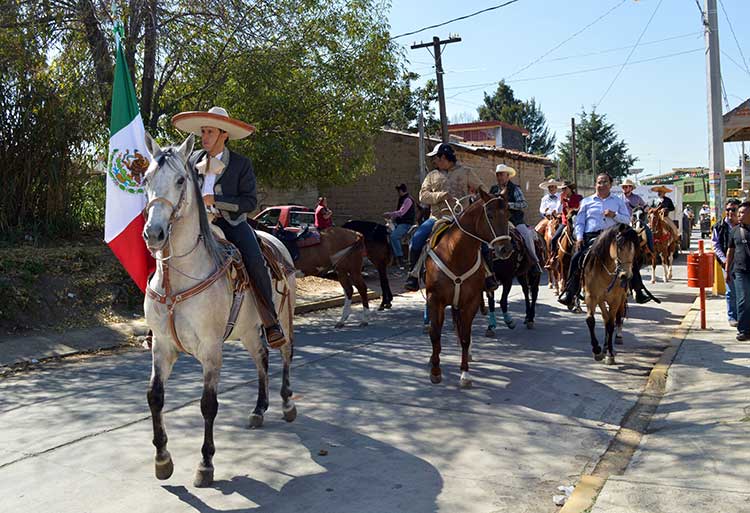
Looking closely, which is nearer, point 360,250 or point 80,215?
point 360,250

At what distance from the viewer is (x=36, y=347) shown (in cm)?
1062

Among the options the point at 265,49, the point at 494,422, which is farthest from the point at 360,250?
the point at 494,422

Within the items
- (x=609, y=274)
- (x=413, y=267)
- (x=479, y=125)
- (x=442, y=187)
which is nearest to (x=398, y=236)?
(x=413, y=267)

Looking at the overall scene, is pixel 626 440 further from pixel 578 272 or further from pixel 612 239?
pixel 578 272

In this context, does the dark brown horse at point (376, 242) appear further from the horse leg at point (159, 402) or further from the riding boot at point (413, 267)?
the horse leg at point (159, 402)

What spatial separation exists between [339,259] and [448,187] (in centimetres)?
480

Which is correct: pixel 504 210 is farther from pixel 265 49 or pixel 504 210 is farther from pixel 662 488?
pixel 265 49

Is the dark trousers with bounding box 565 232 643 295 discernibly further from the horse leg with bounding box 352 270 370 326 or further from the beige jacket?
the horse leg with bounding box 352 270 370 326

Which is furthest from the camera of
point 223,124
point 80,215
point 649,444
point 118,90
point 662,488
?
point 80,215

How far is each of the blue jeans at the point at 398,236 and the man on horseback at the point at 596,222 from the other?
8.16 meters

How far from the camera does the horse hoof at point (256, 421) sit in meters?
6.58

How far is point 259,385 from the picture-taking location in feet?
22.0

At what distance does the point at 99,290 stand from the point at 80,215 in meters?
3.18

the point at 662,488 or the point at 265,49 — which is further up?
the point at 265,49
